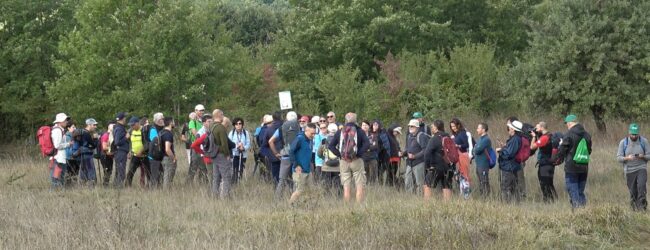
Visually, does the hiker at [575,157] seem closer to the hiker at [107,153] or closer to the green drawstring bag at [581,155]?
the green drawstring bag at [581,155]

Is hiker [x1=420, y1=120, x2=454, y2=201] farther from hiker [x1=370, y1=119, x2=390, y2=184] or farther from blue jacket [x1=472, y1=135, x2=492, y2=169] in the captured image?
hiker [x1=370, y1=119, x2=390, y2=184]

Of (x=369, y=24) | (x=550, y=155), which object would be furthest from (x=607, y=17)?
(x=369, y=24)

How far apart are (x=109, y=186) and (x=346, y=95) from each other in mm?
15093

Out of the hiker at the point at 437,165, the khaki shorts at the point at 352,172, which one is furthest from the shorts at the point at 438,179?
the khaki shorts at the point at 352,172

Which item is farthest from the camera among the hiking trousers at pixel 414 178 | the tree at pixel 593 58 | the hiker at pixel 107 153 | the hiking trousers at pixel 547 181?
the tree at pixel 593 58

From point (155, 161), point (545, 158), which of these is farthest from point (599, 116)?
point (155, 161)

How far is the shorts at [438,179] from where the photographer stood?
1329cm

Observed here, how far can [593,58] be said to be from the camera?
90.4ft

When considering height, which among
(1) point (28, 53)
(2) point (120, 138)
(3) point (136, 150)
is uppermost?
(1) point (28, 53)

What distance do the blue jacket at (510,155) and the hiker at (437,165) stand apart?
47.9 inches

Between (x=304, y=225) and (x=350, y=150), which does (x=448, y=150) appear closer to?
(x=350, y=150)

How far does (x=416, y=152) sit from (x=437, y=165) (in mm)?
1341

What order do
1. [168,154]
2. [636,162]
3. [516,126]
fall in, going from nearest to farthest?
[636,162] < [516,126] < [168,154]

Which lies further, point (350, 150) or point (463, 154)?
point (463, 154)
